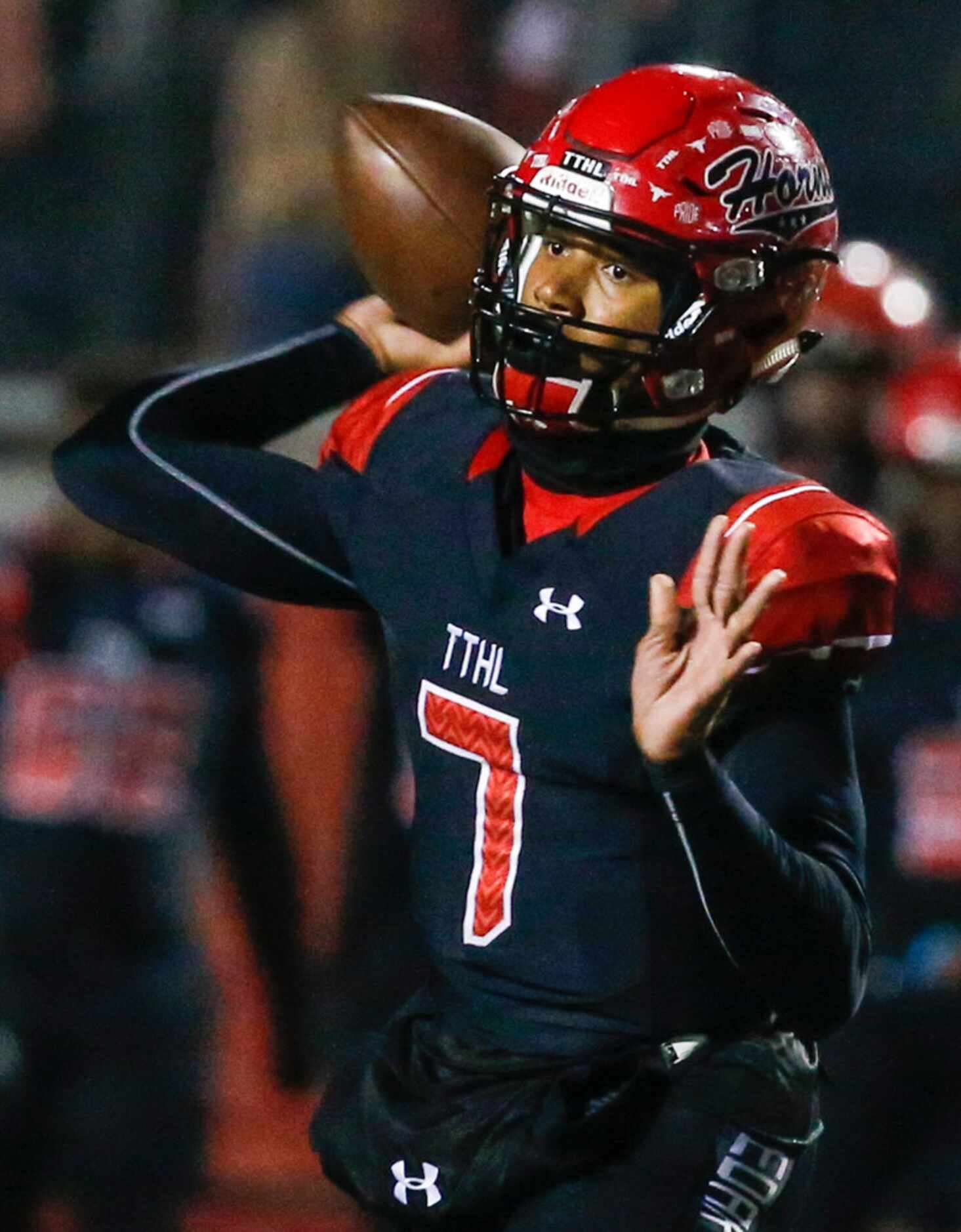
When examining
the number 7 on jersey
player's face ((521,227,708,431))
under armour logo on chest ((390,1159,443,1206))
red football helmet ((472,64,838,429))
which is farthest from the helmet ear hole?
under armour logo on chest ((390,1159,443,1206))

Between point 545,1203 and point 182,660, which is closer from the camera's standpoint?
point 545,1203

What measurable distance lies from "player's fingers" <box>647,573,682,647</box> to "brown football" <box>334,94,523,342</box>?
672 mm

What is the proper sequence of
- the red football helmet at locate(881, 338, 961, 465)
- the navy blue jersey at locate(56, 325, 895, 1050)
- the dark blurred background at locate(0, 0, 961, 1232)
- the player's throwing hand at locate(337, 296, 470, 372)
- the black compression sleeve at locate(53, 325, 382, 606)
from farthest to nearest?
1. the dark blurred background at locate(0, 0, 961, 1232)
2. the red football helmet at locate(881, 338, 961, 465)
3. the player's throwing hand at locate(337, 296, 470, 372)
4. the black compression sleeve at locate(53, 325, 382, 606)
5. the navy blue jersey at locate(56, 325, 895, 1050)

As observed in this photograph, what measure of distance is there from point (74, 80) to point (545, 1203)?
3.72 metres

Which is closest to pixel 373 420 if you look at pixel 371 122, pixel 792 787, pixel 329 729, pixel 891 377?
pixel 371 122

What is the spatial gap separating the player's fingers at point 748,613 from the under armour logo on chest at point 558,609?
0.29 metres

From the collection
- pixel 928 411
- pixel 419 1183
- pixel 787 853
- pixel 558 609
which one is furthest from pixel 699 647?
pixel 928 411

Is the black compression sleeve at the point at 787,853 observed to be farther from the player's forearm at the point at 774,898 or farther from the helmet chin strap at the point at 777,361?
the helmet chin strap at the point at 777,361

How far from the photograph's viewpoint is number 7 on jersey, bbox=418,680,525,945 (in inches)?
72.7

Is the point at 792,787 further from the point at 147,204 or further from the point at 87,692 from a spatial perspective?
the point at 147,204

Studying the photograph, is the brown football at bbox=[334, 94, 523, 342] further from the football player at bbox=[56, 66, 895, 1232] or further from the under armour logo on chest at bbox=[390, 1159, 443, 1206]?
the under armour logo on chest at bbox=[390, 1159, 443, 1206]

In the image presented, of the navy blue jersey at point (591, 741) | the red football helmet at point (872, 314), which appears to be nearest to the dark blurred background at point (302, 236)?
the red football helmet at point (872, 314)

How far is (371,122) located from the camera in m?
2.25

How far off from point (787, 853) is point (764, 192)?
583 millimetres
